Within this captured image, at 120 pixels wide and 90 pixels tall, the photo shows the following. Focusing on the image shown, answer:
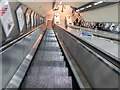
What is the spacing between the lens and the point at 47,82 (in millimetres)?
2043

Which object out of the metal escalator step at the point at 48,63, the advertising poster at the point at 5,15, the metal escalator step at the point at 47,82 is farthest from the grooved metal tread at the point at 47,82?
the advertising poster at the point at 5,15

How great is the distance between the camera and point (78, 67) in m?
2.47

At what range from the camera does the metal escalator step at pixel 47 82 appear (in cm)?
195

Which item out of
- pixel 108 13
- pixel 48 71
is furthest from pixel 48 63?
pixel 108 13

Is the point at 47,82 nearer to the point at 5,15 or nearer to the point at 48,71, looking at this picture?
the point at 48,71

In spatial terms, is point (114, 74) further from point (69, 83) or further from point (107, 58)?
point (69, 83)

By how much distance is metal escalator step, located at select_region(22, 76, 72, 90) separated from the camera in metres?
1.95

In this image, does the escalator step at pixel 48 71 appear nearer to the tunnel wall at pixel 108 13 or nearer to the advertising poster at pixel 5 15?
the advertising poster at pixel 5 15

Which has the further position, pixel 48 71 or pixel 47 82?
pixel 48 71

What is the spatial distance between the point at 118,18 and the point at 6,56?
6.08 meters

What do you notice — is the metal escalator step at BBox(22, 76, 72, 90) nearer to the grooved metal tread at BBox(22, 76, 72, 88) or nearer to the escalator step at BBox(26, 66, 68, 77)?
the grooved metal tread at BBox(22, 76, 72, 88)

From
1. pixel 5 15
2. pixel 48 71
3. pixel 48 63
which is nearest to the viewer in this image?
pixel 48 71

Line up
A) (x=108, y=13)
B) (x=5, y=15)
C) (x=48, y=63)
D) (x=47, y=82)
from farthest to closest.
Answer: (x=108, y=13), (x=48, y=63), (x=5, y=15), (x=47, y=82)

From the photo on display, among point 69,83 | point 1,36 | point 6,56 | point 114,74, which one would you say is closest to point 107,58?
point 114,74
